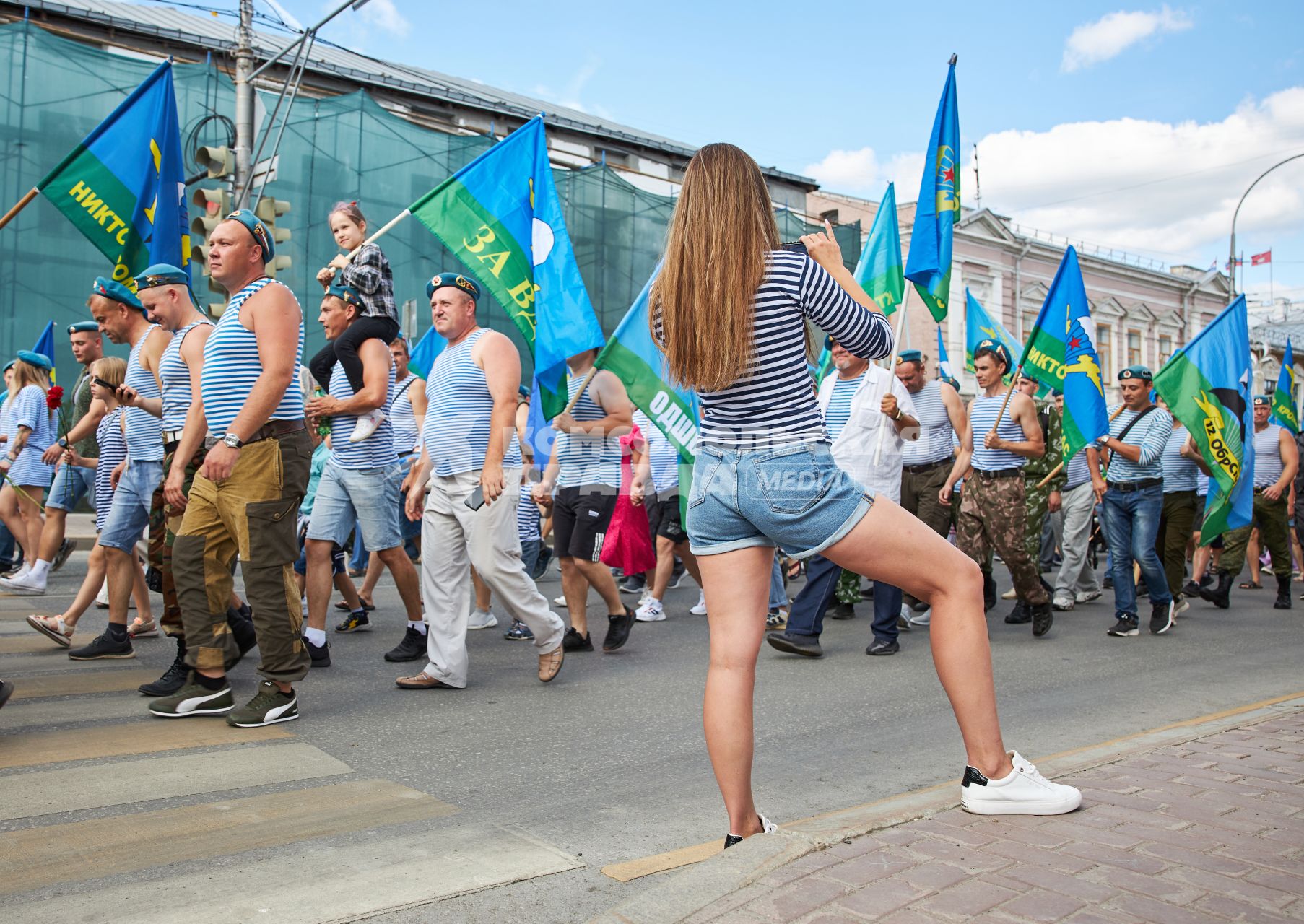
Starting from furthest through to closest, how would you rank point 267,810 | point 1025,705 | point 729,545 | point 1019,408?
point 1019,408 → point 1025,705 → point 267,810 → point 729,545

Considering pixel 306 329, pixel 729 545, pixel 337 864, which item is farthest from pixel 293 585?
pixel 306 329

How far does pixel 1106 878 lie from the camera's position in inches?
106

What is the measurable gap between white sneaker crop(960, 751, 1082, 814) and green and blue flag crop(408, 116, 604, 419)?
4.93 metres

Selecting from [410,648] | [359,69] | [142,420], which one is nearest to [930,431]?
[410,648]

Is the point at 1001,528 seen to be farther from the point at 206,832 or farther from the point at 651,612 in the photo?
the point at 206,832

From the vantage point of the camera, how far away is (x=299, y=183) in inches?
879

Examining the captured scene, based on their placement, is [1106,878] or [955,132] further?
[955,132]

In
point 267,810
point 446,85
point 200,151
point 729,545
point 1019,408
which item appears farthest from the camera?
point 446,85

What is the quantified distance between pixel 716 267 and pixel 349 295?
3846 mm

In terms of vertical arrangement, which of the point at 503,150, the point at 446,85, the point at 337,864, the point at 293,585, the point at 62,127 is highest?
the point at 446,85

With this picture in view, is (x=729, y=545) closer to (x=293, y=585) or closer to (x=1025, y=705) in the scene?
(x=293, y=585)

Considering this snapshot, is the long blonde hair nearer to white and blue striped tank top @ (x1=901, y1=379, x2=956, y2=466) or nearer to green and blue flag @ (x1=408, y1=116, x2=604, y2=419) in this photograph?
green and blue flag @ (x1=408, y1=116, x2=604, y2=419)

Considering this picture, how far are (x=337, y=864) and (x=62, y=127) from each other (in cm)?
1977

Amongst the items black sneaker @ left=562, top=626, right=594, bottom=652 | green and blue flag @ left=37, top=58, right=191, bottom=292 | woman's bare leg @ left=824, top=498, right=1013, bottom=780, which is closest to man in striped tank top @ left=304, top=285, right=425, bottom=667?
black sneaker @ left=562, top=626, right=594, bottom=652
